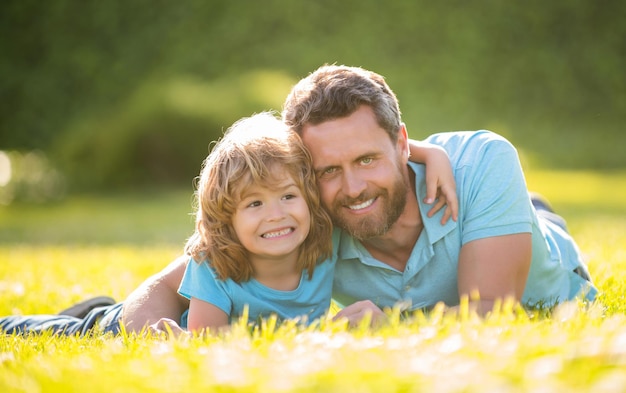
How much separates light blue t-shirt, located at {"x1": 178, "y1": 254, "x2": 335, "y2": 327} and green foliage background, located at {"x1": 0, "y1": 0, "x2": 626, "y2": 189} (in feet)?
59.2

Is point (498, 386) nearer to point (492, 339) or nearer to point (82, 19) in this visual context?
point (492, 339)

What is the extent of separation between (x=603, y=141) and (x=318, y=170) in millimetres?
20374

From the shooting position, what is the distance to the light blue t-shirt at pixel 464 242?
371 centimetres

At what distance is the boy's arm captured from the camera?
3783mm

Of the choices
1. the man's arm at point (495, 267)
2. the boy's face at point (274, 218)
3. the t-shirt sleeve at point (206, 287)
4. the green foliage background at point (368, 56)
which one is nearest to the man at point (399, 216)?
the man's arm at point (495, 267)

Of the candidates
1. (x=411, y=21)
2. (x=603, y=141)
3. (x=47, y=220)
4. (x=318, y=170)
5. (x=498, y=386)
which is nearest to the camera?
(x=498, y=386)

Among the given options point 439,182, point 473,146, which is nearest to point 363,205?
point 439,182

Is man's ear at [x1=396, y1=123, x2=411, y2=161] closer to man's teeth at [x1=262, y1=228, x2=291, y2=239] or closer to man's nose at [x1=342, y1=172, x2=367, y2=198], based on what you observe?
man's nose at [x1=342, y1=172, x2=367, y2=198]

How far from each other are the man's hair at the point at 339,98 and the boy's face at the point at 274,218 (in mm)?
358

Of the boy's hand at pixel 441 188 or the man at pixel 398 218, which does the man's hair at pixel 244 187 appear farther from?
the boy's hand at pixel 441 188

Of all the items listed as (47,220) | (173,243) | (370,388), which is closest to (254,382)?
(370,388)

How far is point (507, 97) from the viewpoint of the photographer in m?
23.7

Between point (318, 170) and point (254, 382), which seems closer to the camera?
point (254, 382)

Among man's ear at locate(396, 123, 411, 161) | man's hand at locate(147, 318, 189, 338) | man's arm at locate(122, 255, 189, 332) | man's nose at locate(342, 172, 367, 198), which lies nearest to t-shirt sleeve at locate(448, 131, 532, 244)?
man's ear at locate(396, 123, 411, 161)
